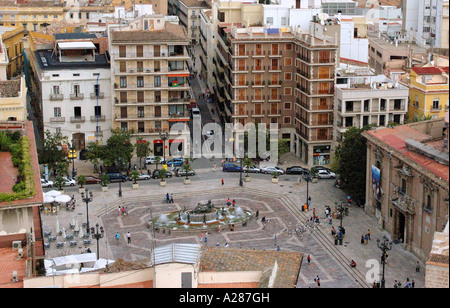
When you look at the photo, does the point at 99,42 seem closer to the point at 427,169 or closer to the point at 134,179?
the point at 134,179

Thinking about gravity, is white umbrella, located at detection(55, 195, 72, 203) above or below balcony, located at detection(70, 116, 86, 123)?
below

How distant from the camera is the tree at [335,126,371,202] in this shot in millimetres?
87438

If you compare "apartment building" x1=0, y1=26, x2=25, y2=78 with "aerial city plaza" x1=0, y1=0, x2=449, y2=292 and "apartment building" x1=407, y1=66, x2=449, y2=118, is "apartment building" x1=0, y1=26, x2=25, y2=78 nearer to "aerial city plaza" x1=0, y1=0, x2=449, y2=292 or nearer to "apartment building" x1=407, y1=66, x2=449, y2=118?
"aerial city plaza" x1=0, y1=0, x2=449, y2=292

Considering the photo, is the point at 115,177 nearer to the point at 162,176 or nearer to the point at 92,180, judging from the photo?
the point at 92,180

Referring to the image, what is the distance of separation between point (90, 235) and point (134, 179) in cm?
1593

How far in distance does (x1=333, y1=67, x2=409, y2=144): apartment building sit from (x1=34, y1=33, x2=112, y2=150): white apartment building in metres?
29.3

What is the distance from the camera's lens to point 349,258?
73.2 meters

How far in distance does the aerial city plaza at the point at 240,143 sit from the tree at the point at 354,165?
15cm

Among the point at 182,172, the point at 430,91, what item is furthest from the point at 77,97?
the point at 430,91

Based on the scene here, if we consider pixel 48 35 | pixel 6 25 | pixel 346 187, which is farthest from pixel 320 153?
pixel 6 25

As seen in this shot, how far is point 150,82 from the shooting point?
105 metres

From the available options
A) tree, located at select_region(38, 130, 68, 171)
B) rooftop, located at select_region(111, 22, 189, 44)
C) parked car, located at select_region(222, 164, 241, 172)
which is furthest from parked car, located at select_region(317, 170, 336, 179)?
tree, located at select_region(38, 130, 68, 171)

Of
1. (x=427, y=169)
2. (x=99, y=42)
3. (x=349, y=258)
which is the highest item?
(x=99, y=42)

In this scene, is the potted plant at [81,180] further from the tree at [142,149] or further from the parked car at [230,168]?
the parked car at [230,168]
